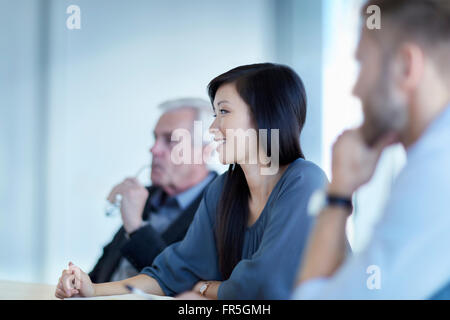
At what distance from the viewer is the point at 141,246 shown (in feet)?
6.03

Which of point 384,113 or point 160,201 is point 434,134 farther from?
point 160,201

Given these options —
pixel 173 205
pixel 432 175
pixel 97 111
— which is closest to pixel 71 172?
pixel 97 111

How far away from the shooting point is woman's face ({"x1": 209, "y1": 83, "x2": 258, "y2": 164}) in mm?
1178

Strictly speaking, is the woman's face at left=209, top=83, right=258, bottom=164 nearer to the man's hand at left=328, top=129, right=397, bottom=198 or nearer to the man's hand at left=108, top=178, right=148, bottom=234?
the man's hand at left=328, top=129, right=397, bottom=198

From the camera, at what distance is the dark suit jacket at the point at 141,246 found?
1805 mm

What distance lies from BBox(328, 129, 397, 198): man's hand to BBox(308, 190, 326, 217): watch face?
3cm

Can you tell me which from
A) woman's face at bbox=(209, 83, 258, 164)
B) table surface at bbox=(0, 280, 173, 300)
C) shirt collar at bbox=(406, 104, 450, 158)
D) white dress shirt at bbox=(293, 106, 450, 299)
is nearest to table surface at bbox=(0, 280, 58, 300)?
table surface at bbox=(0, 280, 173, 300)

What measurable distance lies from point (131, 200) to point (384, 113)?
52.9 inches

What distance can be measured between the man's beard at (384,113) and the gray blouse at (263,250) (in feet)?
0.62

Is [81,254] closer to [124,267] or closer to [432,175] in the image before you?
[124,267]

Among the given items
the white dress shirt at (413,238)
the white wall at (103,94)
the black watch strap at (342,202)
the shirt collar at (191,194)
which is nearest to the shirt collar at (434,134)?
the white dress shirt at (413,238)

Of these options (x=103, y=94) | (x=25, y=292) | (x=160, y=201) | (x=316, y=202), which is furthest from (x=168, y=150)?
(x=316, y=202)

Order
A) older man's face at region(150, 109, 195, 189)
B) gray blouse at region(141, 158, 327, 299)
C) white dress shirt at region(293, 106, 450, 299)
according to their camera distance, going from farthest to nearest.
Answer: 1. older man's face at region(150, 109, 195, 189)
2. gray blouse at region(141, 158, 327, 299)
3. white dress shirt at region(293, 106, 450, 299)

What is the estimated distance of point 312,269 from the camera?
0.93m
